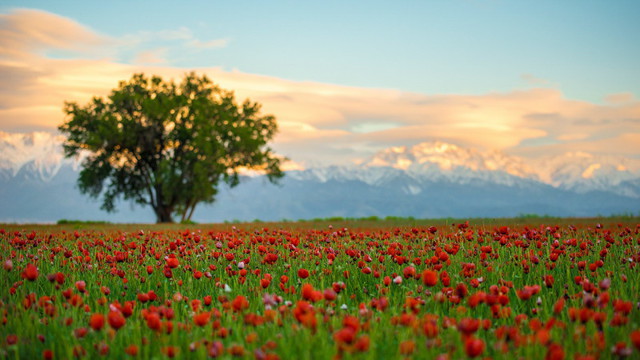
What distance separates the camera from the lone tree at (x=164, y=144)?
4072cm

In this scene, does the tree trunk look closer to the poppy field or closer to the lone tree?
the lone tree

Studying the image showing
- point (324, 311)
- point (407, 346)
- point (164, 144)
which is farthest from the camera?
point (164, 144)

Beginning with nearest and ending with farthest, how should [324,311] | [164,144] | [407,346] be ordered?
[407,346] < [324,311] < [164,144]

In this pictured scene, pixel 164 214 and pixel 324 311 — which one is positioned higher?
pixel 164 214

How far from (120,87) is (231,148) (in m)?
10.2

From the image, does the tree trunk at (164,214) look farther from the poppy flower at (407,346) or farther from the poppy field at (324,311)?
the poppy flower at (407,346)

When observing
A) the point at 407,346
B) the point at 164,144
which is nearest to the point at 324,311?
the point at 407,346

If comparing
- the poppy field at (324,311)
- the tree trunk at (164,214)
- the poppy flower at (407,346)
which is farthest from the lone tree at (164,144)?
the poppy flower at (407,346)

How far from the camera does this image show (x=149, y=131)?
42.1m

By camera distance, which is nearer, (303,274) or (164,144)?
(303,274)

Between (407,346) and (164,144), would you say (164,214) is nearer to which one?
(164,144)

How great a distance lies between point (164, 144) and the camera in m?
43.4

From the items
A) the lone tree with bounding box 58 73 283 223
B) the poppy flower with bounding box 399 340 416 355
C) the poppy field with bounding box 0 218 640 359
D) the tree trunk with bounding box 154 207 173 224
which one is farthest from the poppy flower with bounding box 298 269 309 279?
the tree trunk with bounding box 154 207 173 224

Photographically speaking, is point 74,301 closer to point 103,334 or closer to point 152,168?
point 103,334
